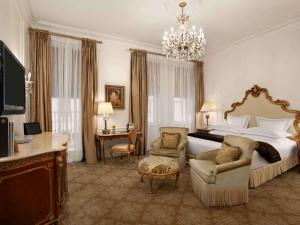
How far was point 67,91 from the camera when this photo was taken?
14.4ft

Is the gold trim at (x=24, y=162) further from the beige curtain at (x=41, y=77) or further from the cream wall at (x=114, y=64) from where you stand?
the cream wall at (x=114, y=64)

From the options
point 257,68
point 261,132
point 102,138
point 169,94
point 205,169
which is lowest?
point 205,169

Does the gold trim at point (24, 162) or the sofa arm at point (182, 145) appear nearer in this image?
the gold trim at point (24, 162)

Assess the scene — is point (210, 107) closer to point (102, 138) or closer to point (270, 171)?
point (270, 171)

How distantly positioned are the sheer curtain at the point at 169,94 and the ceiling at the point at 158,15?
121cm

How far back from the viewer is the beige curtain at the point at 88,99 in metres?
4.46

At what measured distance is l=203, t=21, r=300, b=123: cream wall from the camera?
415cm

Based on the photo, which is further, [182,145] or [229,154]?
[182,145]

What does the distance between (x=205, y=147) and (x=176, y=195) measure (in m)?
1.27

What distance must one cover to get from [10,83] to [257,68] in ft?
17.3

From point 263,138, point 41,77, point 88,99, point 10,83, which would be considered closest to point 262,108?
point 263,138

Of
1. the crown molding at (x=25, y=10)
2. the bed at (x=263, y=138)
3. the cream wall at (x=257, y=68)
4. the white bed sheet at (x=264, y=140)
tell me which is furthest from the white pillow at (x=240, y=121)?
the crown molding at (x=25, y=10)

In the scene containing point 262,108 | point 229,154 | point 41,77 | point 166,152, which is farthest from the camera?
Answer: point 262,108

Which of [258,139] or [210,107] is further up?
[210,107]
